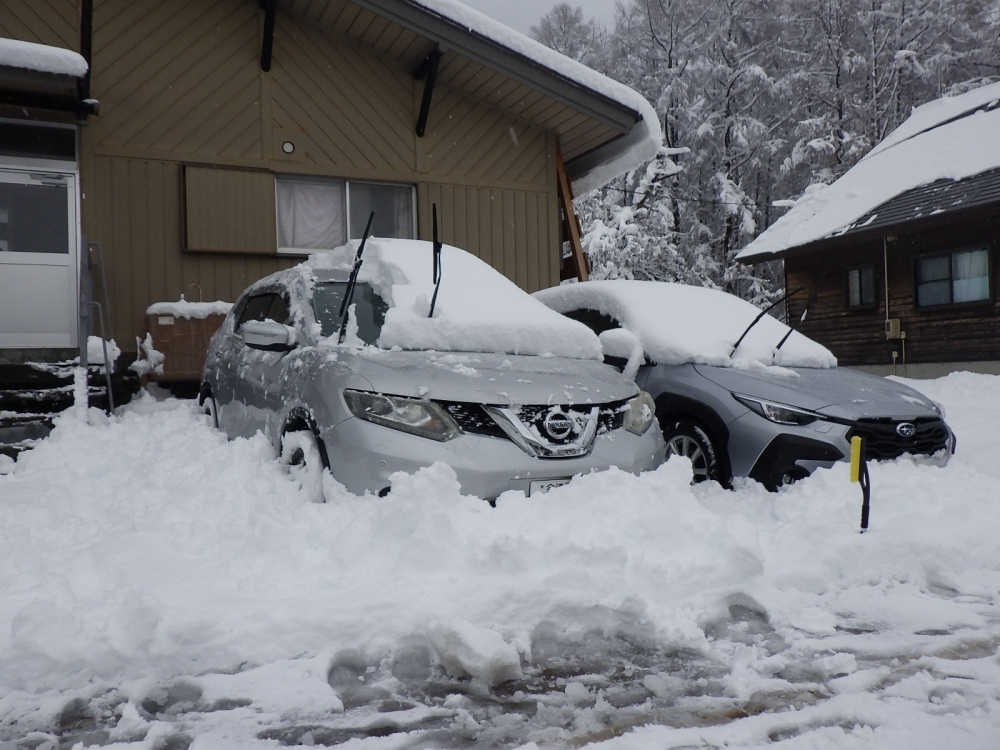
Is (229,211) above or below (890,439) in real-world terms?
above

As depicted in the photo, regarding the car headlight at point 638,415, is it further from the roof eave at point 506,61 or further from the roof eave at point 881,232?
the roof eave at point 881,232

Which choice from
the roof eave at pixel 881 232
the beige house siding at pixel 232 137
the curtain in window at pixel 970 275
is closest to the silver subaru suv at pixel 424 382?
the beige house siding at pixel 232 137

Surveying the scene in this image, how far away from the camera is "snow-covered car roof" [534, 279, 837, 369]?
5340 millimetres

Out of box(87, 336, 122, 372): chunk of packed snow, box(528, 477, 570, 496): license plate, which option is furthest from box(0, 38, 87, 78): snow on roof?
box(528, 477, 570, 496): license plate

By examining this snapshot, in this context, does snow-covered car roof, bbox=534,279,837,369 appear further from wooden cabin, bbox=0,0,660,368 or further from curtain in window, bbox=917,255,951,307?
curtain in window, bbox=917,255,951,307

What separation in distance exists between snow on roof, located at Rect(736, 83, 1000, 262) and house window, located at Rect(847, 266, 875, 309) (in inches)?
57.6

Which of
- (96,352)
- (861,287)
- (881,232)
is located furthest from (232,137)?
(861,287)

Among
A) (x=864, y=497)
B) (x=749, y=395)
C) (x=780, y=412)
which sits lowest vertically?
(x=864, y=497)

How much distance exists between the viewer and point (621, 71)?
92.3ft

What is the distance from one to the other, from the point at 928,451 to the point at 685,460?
6.29 feet

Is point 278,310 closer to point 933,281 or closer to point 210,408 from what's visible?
point 210,408

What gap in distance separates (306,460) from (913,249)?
1679cm

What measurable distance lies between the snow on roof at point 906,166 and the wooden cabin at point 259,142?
9.36m

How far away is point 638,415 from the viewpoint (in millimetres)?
4176
